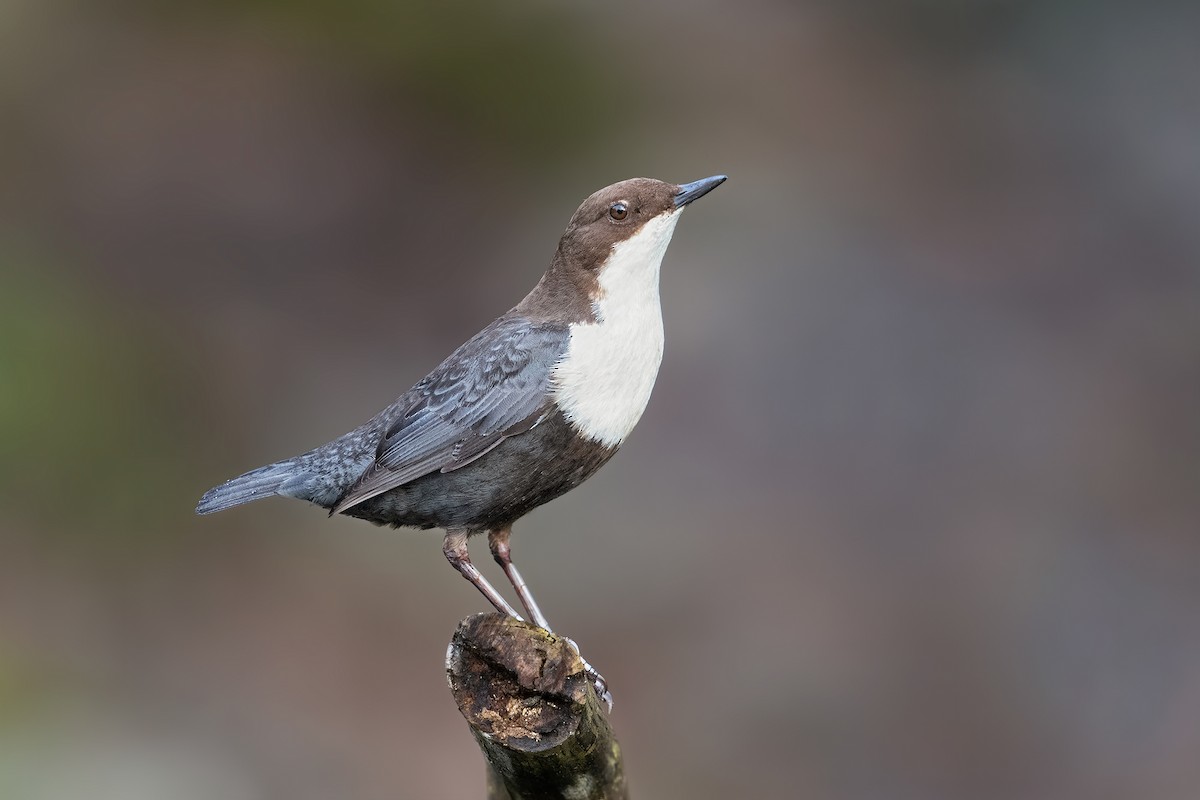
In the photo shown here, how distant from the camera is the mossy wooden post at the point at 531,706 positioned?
9.95 feet

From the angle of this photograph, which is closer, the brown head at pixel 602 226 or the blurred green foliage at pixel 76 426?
the brown head at pixel 602 226

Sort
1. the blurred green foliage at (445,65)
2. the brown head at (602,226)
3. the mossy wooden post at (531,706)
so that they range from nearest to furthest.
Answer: the mossy wooden post at (531,706)
the brown head at (602,226)
the blurred green foliage at (445,65)

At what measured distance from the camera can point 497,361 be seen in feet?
12.4

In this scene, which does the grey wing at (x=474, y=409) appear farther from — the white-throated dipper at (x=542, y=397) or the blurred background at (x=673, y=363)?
the blurred background at (x=673, y=363)

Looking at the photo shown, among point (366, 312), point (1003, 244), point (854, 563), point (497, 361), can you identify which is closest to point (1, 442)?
point (366, 312)

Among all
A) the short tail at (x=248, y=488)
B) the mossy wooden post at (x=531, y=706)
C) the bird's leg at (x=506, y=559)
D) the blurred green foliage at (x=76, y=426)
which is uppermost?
the blurred green foliage at (x=76, y=426)

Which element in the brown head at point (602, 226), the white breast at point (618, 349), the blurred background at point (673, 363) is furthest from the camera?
the blurred background at point (673, 363)

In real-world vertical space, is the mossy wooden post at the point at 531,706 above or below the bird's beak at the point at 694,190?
below

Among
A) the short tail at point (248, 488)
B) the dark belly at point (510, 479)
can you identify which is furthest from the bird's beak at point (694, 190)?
the short tail at point (248, 488)

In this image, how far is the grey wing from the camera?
372 centimetres

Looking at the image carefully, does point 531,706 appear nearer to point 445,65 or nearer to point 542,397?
point 542,397

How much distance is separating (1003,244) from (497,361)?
6952 mm

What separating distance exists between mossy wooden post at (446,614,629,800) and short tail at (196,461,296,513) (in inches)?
42.6

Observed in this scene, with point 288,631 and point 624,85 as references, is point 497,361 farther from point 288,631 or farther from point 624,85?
point 624,85
